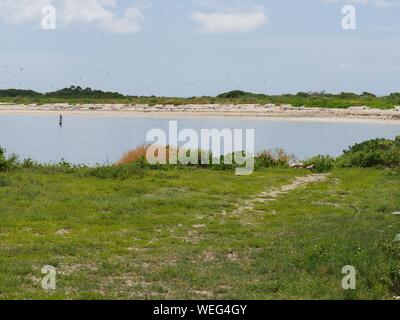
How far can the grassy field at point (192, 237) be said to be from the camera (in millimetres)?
8625

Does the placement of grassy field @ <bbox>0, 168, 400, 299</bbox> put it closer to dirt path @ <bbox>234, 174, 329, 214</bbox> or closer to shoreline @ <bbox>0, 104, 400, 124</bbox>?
dirt path @ <bbox>234, 174, 329, 214</bbox>

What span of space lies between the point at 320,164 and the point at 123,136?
2073 cm

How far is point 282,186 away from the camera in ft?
60.0

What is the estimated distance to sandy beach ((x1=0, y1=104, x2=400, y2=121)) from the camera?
202 ft

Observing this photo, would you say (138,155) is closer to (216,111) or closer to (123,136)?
(123,136)

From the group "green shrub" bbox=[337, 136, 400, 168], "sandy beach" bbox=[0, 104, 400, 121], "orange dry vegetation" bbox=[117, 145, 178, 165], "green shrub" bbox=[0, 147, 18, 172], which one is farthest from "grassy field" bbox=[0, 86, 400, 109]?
"green shrub" bbox=[0, 147, 18, 172]

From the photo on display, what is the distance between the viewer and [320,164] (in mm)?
22219

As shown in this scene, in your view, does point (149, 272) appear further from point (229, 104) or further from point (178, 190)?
point (229, 104)

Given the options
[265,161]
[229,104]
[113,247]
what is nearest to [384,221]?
[113,247]

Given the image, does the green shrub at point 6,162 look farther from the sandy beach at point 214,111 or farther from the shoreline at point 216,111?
the sandy beach at point 214,111

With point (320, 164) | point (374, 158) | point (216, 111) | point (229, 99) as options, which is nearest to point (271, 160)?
point (320, 164)

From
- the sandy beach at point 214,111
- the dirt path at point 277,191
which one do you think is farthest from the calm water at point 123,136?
the dirt path at point 277,191

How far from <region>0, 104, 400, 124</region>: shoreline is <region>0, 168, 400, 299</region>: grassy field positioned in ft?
137

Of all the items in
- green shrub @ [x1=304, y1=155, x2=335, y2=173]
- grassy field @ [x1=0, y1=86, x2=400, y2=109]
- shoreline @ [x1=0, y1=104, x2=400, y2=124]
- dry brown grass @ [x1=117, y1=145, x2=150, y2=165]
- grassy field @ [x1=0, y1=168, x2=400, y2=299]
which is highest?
grassy field @ [x1=0, y1=86, x2=400, y2=109]
